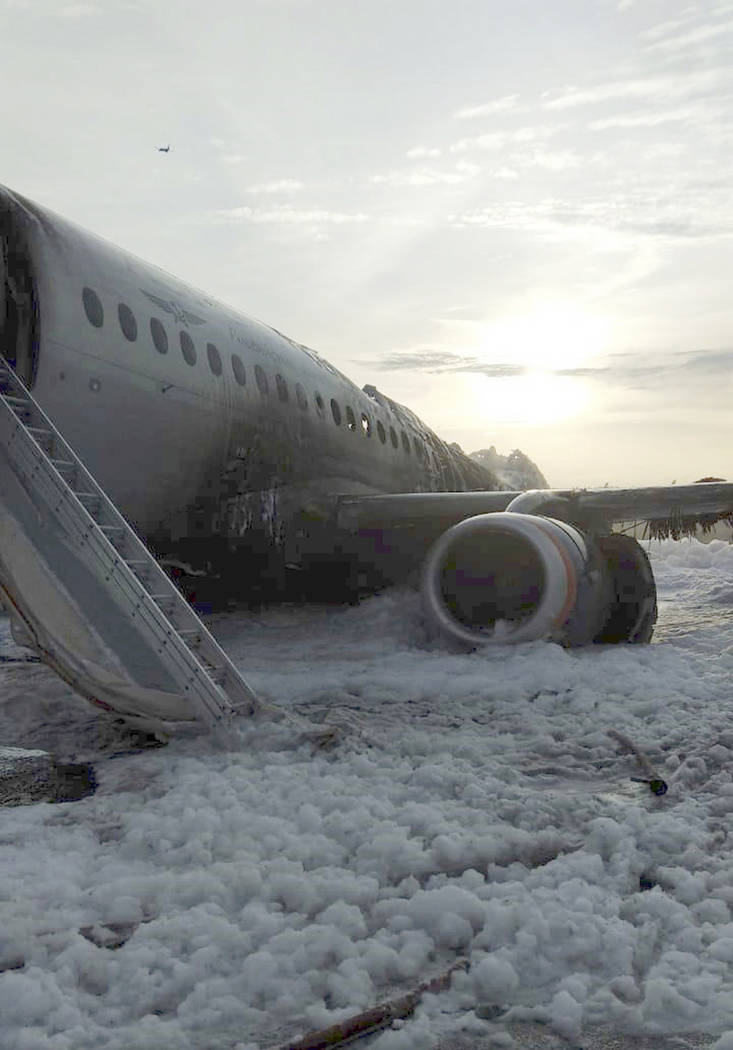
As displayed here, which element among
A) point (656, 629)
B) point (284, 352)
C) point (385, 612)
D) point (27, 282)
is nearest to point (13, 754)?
point (27, 282)

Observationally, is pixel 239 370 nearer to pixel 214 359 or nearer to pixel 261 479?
pixel 214 359

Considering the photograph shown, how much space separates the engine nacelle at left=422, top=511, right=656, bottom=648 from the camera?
8.35 m

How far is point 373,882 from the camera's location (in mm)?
3162

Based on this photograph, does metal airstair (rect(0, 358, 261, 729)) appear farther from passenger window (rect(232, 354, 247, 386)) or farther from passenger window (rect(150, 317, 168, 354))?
passenger window (rect(232, 354, 247, 386))

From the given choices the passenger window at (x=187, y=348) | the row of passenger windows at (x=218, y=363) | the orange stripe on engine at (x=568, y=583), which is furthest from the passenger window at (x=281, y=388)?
the orange stripe on engine at (x=568, y=583)

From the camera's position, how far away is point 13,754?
5.08 metres

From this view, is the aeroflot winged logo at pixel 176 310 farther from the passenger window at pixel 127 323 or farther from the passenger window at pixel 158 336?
the passenger window at pixel 127 323

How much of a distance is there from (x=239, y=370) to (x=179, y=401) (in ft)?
4.58

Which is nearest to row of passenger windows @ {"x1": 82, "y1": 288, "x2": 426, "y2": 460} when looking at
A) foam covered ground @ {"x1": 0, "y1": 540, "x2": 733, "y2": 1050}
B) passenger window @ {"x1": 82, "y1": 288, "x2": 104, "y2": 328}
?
passenger window @ {"x1": 82, "y1": 288, "x2": 104, "y2": 328}

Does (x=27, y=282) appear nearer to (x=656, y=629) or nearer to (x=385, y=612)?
(x=385, y=612)

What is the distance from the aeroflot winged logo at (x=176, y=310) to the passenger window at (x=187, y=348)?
0.17 m

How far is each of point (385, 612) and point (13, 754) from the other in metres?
6.13

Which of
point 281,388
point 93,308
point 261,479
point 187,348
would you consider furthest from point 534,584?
point 93,308

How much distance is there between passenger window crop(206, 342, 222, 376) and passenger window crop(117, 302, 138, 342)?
120cm
